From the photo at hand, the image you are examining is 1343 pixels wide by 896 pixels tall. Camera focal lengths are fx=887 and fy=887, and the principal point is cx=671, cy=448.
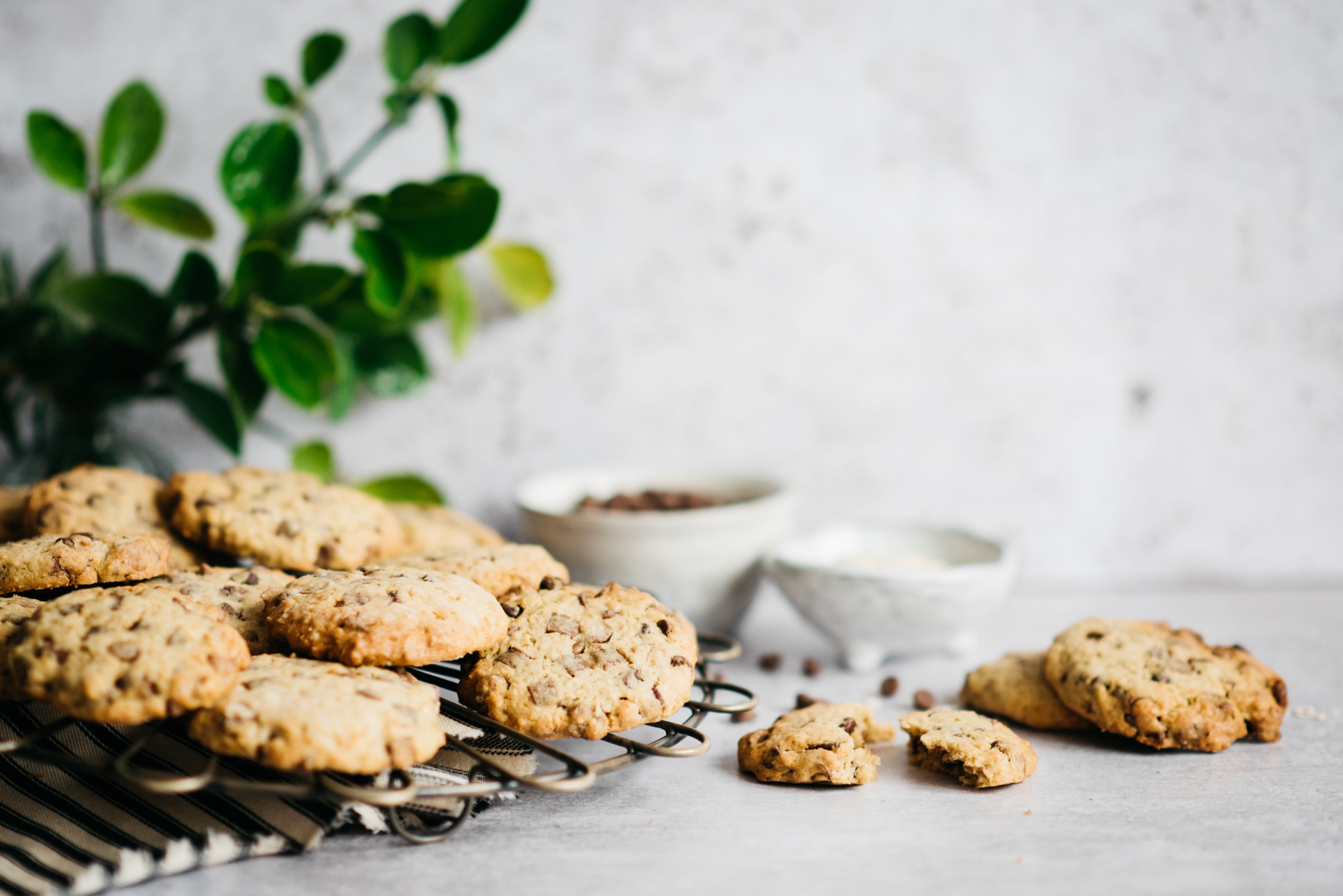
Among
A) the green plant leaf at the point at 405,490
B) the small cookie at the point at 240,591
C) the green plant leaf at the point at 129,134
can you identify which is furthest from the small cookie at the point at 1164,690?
the green plant leaf at the point at 129,134

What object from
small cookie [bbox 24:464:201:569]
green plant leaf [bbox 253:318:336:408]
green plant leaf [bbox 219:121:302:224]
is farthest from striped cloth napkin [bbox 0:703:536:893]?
green plant leaf [bbox 219:121:302:224]

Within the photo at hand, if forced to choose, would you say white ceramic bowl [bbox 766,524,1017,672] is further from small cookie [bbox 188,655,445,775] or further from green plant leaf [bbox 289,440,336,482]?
Answer: green plant leaf [bbox 289,440,336,482]

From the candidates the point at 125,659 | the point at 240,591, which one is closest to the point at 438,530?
the point at 240,591

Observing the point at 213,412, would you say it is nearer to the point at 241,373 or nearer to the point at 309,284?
the point at 241,373

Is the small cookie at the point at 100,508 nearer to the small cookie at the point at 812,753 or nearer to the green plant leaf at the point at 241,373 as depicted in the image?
the green plant leaf at the point at 241,373

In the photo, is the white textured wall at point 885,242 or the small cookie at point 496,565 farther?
the white textured wall at point 885,242

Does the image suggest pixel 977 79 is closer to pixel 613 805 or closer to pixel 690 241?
pixel 690 241
